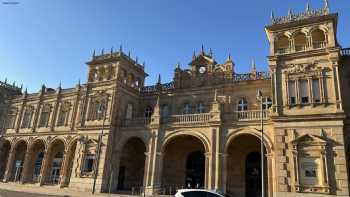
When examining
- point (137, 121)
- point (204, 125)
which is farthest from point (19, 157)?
point (204, 125)

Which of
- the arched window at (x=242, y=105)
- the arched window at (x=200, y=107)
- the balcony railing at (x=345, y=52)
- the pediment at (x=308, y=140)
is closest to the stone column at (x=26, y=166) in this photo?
the arched window at (x=200, y=107)

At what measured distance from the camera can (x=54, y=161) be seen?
40938 millimetres

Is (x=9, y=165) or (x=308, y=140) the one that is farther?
(x=9, y=165)

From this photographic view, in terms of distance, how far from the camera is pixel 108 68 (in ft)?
121

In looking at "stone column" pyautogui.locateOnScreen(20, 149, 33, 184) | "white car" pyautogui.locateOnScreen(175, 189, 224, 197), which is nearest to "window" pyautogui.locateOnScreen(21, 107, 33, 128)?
"stone column" pyautogui.locateOnScreen(20, 149, 33, 184)

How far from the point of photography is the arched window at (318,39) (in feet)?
82.6

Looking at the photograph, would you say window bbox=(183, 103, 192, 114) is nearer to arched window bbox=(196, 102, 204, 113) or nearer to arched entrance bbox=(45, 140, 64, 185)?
arched window bbox=(196, 102, 204, 113)

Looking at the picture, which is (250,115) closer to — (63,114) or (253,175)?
(253,175)

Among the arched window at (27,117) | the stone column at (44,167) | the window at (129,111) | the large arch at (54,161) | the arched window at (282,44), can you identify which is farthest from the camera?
the arched window at (27,117)

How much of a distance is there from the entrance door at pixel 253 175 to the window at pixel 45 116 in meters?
28.6

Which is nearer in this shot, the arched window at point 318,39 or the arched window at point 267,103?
the arched window at point 318,39

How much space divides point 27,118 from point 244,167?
109ft

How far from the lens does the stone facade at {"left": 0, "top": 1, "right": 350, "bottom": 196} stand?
23016mm

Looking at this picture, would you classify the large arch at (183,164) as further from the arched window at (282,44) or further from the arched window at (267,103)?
the arched window at (282,44)
